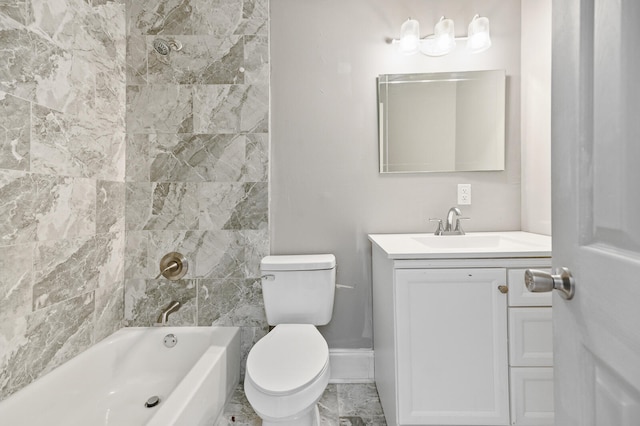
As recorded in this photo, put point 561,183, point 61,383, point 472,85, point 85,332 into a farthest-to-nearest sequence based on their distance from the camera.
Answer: point 472,85 → point 85,332 → point 61,383 → point 561,183

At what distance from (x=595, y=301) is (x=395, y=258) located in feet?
2.51

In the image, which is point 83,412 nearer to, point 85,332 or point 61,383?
point 61,383

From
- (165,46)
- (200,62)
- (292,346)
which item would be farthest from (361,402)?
(165,46)

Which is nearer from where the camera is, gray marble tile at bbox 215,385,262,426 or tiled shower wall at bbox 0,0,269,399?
gray marble tile at bbox 215,385,262,426

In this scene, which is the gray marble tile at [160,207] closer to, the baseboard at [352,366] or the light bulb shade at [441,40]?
the baseboard at [352,366]

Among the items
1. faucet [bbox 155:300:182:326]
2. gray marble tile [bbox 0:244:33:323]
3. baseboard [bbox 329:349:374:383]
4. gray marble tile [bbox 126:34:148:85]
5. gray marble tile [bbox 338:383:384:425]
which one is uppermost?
gray marble tile [bbox 126:34:148:85]

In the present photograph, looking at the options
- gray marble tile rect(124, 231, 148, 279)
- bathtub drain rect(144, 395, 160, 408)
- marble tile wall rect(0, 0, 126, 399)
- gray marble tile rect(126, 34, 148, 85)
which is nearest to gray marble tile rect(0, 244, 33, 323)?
marble tile wall rect(0, 0, 126, 399)

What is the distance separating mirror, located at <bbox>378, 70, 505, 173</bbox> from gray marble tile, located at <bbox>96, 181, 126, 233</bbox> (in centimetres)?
152

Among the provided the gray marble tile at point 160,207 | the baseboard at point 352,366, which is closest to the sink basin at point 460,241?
the baseboard at point 352,366

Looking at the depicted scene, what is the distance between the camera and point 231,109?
1.84 m

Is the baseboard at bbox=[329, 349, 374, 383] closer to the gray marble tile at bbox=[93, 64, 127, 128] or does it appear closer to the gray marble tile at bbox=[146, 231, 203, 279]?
the gray marble tile at bbox=[146, 231, 203, 279]

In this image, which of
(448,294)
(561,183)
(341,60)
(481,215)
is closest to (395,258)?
(448,294)

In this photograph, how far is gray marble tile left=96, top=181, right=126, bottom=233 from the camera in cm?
163

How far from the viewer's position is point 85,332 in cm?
154
